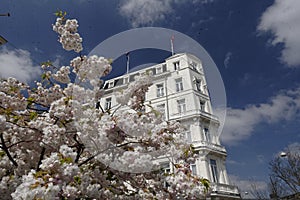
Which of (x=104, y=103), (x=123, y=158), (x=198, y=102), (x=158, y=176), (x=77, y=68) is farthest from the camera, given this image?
(x=104, y=103)

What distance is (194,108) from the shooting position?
16.8m

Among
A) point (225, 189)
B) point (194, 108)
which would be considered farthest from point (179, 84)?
point (225, 189)

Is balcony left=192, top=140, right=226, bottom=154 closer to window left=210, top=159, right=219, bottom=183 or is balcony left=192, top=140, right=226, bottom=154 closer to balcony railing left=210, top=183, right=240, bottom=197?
window left=210, top=159, right=219, bottom=183

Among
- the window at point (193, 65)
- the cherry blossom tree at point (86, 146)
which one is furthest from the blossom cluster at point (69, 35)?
the window at point (193, 65)

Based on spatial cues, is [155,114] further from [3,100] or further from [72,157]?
[3,100]

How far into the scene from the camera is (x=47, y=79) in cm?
401

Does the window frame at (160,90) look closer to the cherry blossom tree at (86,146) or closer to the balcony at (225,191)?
the balcony at (225,191)

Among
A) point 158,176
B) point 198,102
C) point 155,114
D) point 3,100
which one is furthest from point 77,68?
point 198,102

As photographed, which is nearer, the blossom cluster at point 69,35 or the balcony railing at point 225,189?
the blossom cluster at point 69,35

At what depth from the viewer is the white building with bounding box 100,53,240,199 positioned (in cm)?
1496

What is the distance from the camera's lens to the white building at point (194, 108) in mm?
14961

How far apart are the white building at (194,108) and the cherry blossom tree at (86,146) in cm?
967

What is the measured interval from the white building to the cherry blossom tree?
381 inches

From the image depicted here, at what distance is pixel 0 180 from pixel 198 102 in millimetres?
16044
